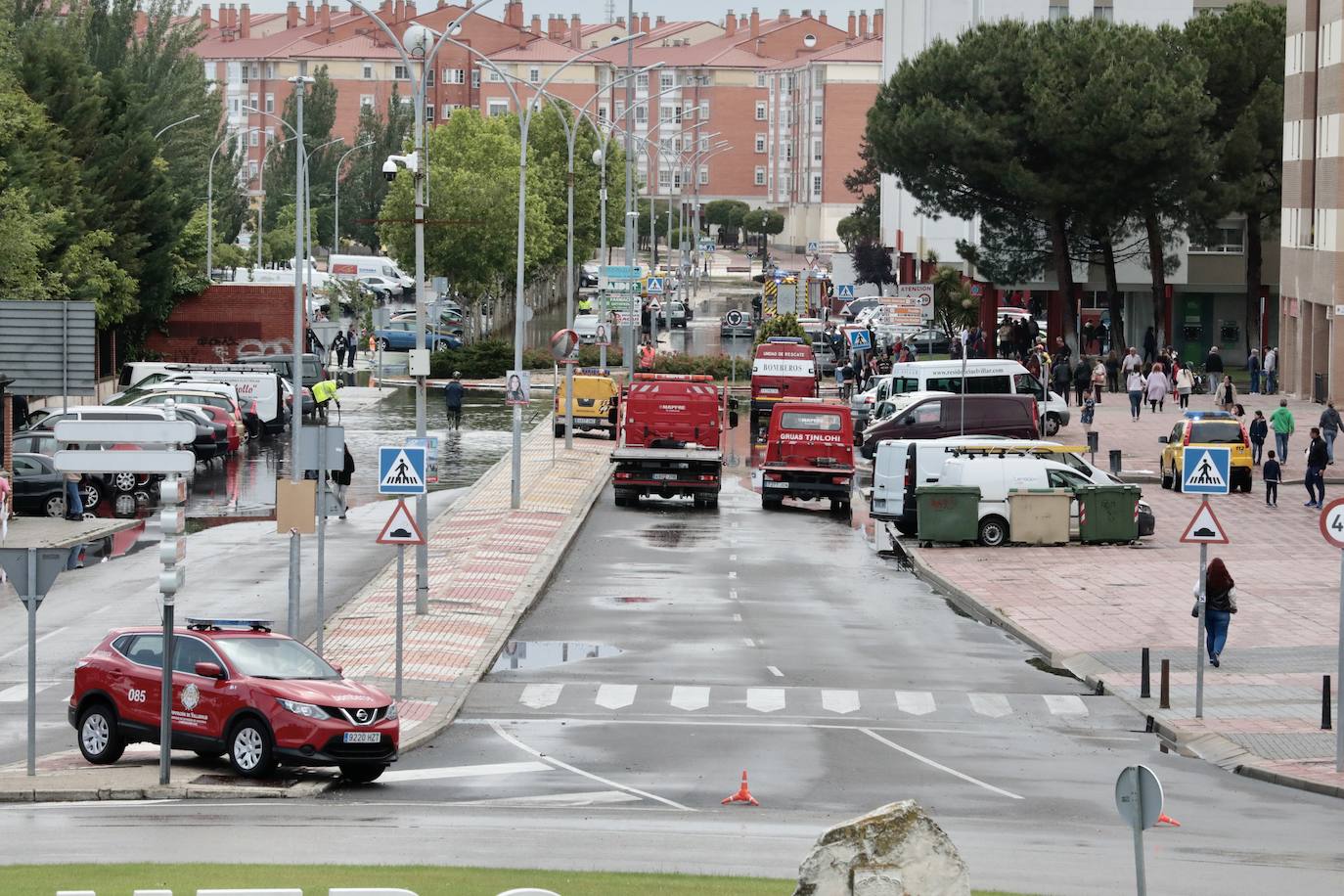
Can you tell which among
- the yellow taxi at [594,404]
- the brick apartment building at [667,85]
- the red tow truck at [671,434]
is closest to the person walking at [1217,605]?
the red tow truck at [671,434]

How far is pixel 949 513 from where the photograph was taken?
120ft

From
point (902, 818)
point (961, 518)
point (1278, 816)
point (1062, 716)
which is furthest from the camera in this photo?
point (961, 518)

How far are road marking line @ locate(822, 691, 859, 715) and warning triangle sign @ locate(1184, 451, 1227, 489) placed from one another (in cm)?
459

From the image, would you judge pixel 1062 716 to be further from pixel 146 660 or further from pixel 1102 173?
pixel 1102 173

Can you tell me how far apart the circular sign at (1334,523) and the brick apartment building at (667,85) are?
141006mm

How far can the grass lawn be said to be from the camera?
1341cm

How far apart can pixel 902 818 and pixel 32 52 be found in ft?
186

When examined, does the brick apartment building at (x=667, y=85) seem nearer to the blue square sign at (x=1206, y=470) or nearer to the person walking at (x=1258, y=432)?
the person walking at (x=1258, y=432)

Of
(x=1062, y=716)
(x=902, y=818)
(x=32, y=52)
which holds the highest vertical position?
(x=32, y=52)

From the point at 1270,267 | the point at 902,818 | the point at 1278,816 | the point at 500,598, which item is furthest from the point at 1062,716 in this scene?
the point at 1270,267

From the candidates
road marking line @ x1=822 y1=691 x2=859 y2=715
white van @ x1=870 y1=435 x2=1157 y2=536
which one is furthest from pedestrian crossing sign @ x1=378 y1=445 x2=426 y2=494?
white van @ x1=870 y1=435 x2=1157 y2=536

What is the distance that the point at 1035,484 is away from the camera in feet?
122

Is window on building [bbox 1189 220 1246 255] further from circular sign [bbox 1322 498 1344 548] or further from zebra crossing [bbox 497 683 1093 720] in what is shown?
circular sign [bbox 1322 498 1344 548]

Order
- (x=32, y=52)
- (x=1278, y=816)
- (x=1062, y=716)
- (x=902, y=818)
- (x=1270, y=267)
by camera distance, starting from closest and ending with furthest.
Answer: (x=902, y=818) → (x=1278, y=816) → (x=1062, y=716) → (x=32, y=52) → (x=1270, y=267)
